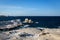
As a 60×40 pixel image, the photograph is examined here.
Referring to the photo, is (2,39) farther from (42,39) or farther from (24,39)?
(42,39)

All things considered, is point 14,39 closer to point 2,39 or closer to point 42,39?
point 2,39

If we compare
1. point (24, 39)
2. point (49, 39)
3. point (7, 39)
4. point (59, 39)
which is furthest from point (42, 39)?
point (7, 39)

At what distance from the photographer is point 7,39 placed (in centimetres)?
2723

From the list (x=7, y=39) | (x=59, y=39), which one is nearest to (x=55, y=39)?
(x=59, y=39)

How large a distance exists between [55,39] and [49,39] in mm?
963

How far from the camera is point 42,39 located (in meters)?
24.3

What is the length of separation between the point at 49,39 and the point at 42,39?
1228 millimetres

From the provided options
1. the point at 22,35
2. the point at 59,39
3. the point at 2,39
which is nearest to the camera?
the point at 59,39

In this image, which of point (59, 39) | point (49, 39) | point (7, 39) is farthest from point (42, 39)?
point (7, 39)

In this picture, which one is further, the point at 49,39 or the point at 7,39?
the point at 7,39

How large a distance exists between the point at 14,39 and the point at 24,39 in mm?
2024

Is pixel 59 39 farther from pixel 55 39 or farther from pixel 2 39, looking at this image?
pixel 2 39

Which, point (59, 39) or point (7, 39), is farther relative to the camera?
point (7, 39)

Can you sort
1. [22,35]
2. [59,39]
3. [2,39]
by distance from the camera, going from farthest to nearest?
→ 1. [22,35]
2. [2,39]
3. [59,39]
